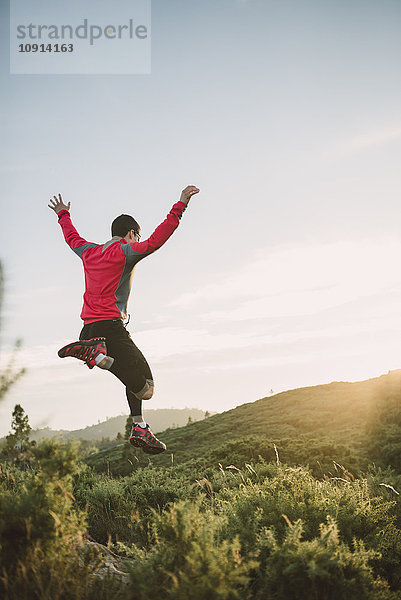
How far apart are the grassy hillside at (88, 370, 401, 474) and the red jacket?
8.78 metres

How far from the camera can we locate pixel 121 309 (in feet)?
15.1

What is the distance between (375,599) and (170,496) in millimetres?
5319

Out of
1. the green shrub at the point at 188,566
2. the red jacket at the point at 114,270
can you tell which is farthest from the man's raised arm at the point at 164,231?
the green shrub at the point at 188,566

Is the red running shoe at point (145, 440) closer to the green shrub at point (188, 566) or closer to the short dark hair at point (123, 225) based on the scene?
the green shrub at point (188, 566)

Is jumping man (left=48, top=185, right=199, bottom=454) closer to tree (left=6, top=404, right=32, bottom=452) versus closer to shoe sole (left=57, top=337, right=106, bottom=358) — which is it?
shoe sole (left=57, top=337, right=106, bottom=358)

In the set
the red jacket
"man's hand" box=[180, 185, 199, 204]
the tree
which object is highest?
"man's hand" box=[180, 185, 199, 204]

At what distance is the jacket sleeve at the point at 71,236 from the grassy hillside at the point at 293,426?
861 cm

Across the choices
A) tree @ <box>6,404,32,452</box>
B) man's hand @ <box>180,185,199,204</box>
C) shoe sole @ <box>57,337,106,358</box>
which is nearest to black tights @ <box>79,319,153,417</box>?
shoe sole @ <box>57,337,106,358</box>

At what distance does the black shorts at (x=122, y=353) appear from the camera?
446cm

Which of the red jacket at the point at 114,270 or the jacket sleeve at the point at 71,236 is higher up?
the jacket sleeve at the point at 71,236

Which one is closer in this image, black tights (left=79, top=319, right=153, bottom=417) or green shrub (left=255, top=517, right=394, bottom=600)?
green shrub (left=255, top=517, right=394, bottom=600)

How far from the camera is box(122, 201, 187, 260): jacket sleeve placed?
438 cm

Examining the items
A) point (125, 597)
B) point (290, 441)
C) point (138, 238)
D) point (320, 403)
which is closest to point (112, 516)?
point (125, 597)

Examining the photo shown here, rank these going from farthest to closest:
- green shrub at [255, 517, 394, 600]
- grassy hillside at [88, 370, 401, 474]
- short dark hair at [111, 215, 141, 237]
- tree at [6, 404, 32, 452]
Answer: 1. tree at [6, 404, 32, 452]
2. grassy hillside at [88, 370, 401, 474]
3. short dark hair at [111, 215, 141, 237]
4. green shrub at [255, 517, 394, 600]
